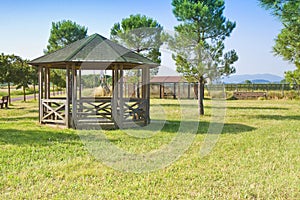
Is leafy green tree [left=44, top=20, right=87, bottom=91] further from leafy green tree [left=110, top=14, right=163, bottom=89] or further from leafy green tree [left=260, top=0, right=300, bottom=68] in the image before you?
leafy green tree [left=260, top=0, right=300, bottom=68]

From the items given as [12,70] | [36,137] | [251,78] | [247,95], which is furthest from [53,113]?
[247,95]

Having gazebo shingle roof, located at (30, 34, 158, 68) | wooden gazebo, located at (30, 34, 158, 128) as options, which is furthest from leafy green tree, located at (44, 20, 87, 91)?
gazebo shingle roof, located at (30, 34, 158, 68)

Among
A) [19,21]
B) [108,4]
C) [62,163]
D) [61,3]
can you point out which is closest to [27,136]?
[62,163]

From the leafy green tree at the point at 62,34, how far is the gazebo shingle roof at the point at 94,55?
590 inches

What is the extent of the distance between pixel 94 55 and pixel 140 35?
9.86 metres

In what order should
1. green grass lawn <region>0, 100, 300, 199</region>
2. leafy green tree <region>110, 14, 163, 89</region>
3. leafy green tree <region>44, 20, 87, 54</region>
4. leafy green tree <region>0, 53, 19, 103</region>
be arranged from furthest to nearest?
1. leafy green tree <region>44, 20, 87, 54</region>
2. leafy green tree <region>110, 14, 163, 89</region>
3. leafy green tree <region>0, 53, 19, 103</region>
4. green grass lawn <region>0, 100, 300, 199</region>

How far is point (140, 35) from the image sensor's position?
59.6 ft

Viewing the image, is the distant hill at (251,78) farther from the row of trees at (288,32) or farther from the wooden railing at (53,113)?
the wooden railing at (53,113)

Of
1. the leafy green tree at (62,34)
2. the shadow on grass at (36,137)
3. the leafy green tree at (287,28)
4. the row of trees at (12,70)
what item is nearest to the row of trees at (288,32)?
the leafy green tree at (287,28)

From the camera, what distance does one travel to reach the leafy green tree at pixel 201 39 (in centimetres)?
1298

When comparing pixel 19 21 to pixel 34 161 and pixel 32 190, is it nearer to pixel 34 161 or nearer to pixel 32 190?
pixel 34 161

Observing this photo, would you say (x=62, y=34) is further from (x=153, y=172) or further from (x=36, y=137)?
(x=153, y=172)

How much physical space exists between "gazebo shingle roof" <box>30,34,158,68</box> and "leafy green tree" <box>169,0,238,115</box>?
3868 millimetres

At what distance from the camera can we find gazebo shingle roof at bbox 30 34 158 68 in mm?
8461
